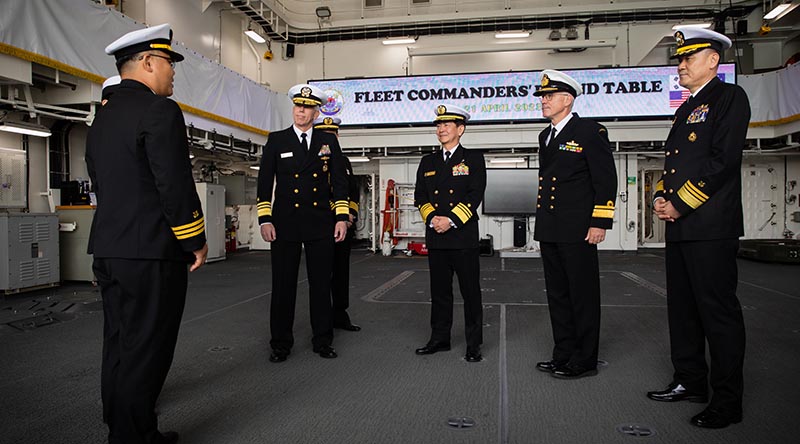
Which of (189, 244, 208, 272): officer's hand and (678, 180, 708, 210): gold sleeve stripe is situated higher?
(678, 180, 708, 210): gold sleeve stripe

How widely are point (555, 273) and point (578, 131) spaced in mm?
857

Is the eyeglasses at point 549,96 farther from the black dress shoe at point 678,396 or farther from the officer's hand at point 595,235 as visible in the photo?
the black dress shoe at point 678,396

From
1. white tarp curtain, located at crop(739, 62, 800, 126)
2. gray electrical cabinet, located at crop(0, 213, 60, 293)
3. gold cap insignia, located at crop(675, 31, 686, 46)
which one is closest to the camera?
gold cap insignia, located at crop(675, 31, 686, 46)

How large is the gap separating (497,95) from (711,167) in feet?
31.3

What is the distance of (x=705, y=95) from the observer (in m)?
2.45

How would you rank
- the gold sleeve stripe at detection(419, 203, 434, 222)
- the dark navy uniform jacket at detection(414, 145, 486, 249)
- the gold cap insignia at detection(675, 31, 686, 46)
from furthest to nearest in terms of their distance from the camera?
1. the gold sleeve stripe at detection(419, 203, 434, 222)
2. the dark navy uniform jacket at detection(414, 145, 486, 249)
3. the gold cap insignia at detection(675, 31, 686, 46)

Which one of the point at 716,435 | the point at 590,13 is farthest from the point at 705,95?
the point at 590,13

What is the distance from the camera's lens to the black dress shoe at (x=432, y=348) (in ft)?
11.4

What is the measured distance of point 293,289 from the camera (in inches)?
134

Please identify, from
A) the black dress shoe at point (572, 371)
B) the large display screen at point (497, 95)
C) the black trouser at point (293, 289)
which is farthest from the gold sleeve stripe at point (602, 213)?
the large display screen at point (497, 95)

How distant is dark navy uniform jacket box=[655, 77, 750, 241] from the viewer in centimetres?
229

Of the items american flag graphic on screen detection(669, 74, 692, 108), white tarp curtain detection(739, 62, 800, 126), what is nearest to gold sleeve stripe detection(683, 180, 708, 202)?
american flag graphic on screen detection(669, 74, 692, 108)

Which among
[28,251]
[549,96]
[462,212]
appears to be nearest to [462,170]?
[462,212]

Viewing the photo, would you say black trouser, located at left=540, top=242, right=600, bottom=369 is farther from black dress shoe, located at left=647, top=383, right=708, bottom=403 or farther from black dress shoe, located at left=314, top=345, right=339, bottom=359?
black dress shoe, located at left=314, top=345, right=339, bottom=359
